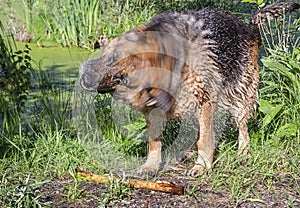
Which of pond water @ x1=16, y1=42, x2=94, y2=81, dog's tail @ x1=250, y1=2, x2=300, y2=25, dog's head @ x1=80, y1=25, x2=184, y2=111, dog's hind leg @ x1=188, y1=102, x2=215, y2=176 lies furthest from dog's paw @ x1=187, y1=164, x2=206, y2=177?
pond water @ x1=16, y1=42, x2=94, y2=81

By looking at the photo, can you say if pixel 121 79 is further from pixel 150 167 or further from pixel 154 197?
pixel 150 167

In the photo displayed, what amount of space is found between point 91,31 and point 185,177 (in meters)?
5.11

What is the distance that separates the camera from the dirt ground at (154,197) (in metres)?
3.71

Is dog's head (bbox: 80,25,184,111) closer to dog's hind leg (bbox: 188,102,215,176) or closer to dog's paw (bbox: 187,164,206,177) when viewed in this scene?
dog's hind leg (bbox: 188,102,215,176)

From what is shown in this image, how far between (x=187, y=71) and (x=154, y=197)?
89 centimetres

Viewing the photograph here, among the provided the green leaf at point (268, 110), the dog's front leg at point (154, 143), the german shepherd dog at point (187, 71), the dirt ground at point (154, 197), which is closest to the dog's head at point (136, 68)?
the german shepherd dog at point (187, 71)

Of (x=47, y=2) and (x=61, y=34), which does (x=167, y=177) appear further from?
(x=47, y=2)

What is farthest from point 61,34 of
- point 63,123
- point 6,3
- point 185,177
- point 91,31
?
point 185,177

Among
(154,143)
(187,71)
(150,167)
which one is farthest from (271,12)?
(150,167)

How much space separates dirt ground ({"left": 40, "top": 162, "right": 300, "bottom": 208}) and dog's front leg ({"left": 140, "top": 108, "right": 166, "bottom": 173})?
A: 0.42 metres

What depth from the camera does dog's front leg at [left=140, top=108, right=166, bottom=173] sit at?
4.32m

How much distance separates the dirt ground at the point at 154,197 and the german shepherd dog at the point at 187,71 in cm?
44

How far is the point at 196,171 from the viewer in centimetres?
427

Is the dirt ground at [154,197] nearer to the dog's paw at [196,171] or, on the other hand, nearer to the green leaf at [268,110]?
the dog's paw at [196,171]
